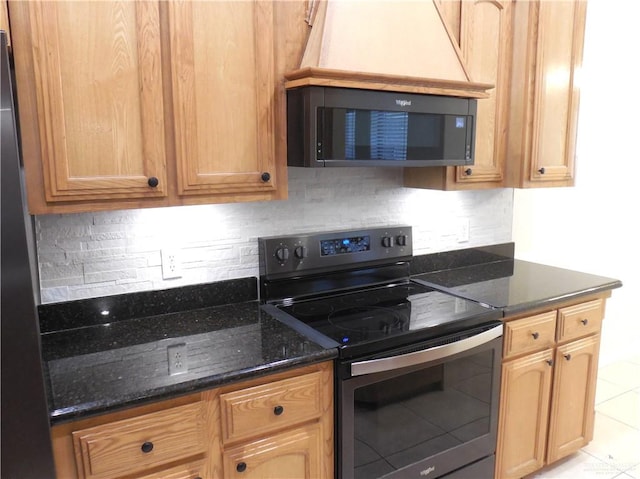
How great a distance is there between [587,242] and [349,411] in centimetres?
242

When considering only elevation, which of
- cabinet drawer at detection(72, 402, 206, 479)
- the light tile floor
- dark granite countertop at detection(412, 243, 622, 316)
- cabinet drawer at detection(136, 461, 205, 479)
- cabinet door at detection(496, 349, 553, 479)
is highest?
dark granite countertop at detection(412, 243, 622, 316)

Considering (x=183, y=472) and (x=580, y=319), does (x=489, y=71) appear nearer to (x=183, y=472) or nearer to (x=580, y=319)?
(x=580, y=319)

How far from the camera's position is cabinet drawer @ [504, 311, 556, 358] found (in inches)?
83.5

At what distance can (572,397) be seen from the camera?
7.90 ft

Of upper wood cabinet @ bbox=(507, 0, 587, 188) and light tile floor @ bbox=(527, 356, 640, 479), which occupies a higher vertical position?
upper wood cabinet @ bbox=(507, 0, 587, 188)

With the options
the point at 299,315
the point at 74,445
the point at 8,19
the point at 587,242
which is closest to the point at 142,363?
the point at 74,445

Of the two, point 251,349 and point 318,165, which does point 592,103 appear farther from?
point 251,349

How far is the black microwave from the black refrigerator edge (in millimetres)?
918

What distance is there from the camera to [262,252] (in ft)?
7.02

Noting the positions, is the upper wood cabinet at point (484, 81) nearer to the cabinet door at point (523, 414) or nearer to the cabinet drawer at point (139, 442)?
the cabinet door at point (523, 414)

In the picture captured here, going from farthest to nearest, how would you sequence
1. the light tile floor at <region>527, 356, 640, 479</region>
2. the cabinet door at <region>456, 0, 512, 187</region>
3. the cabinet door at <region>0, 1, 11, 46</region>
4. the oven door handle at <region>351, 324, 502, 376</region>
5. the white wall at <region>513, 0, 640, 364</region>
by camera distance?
1. the white wall at <region>513, 0, 640, 364</region>
2. the light tile floor at <region>527, 356, 640, 479</region>
3. the cabinet door at <region>456, 0, 512, 187</region>
4. the oven door handle at <region>351, 324, 502, 376</region>
5. the cabinet door at <region>0, 1, 11, 46</region>

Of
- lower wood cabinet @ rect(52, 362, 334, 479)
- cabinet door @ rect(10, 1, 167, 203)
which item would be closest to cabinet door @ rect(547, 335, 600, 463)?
lower wood cabinet @ rect(52, 362, 334, 479)

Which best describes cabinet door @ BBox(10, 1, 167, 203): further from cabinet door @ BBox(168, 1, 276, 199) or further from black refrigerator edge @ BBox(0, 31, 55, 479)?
black refrigerator edge @ BBox(0, 31, 55, 479)

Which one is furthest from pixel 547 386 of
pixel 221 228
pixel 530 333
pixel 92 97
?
pixel 92 97
